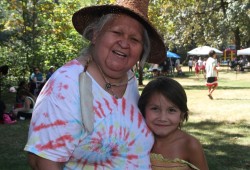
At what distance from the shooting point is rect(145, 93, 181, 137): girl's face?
240cm

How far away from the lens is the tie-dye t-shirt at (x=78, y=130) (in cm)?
175

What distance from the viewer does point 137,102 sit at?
7.45 feet

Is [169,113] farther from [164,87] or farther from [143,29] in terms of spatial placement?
[143,29]

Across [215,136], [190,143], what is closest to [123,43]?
[190,143]

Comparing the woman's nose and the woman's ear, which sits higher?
the woman's ear

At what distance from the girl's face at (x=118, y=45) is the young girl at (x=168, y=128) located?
1.22 ft

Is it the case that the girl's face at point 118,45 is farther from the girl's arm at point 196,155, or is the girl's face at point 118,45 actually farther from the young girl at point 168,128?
the girl's arm at point 196,155

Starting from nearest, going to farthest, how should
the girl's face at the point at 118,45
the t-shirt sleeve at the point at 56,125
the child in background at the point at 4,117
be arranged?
the t-shirt sleeve at the point at 56,125 → the girl's face at the point at 118,45 → the child in background at the point at 4,117

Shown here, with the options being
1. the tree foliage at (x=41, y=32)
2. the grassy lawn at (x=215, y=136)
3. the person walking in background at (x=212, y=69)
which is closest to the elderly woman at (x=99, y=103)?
the grassy lawn at (x=215, y=136)

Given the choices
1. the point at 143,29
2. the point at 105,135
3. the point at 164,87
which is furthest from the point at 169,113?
the point at 105,135

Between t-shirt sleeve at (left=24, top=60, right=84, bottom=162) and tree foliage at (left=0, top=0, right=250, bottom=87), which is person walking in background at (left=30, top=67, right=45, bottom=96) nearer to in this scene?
tree foliage at (left=0, top=0, right=250, bottom=87)

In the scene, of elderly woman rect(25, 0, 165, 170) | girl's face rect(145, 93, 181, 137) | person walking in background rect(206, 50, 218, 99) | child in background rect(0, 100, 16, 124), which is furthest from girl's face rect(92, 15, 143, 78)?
person walking in background rect(206, 50, 218, 99)

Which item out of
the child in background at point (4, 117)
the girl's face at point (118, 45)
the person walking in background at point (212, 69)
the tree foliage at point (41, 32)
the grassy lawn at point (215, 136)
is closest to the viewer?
the girl's face at point (118, 45)

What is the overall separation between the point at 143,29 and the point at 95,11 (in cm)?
28
